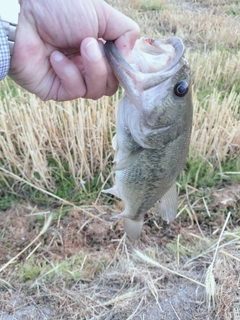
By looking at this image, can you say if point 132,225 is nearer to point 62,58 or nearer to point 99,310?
point 99,310

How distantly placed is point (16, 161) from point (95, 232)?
2.64 feet

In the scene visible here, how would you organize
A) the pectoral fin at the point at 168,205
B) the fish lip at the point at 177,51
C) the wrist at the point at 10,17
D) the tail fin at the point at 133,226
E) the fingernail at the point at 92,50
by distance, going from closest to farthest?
the fish lip at the point at 177,51, the fingernail at the point at 92,50, the wrist at the point at 10,17, the pectoral fin at the point at 168,205, the tail fin at the point at 133,226

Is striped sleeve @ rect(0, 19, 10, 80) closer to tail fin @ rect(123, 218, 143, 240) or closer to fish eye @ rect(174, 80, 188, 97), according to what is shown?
fish eye @ rect(174, 80, 188, 97)

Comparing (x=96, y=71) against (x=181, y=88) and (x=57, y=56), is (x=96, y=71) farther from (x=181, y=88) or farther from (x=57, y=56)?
(x=181, y=88)

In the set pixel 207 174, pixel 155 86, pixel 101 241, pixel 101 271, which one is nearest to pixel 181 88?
pixel 155 86

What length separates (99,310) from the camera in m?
2.25

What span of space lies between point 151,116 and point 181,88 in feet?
0.47

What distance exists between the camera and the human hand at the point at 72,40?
1.57m

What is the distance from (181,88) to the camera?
1412mm

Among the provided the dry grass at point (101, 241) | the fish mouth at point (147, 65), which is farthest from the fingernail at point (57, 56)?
the dry grass at point (101, 241)

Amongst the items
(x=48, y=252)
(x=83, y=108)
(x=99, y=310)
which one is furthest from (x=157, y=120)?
(x=83, y=108)

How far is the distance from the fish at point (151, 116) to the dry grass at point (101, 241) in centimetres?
82

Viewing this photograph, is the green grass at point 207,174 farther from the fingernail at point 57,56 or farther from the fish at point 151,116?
the fingernail at point 57,56

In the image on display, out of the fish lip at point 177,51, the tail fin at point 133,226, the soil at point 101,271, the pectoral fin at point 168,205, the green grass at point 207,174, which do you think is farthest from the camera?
the green grass at point 207,174
